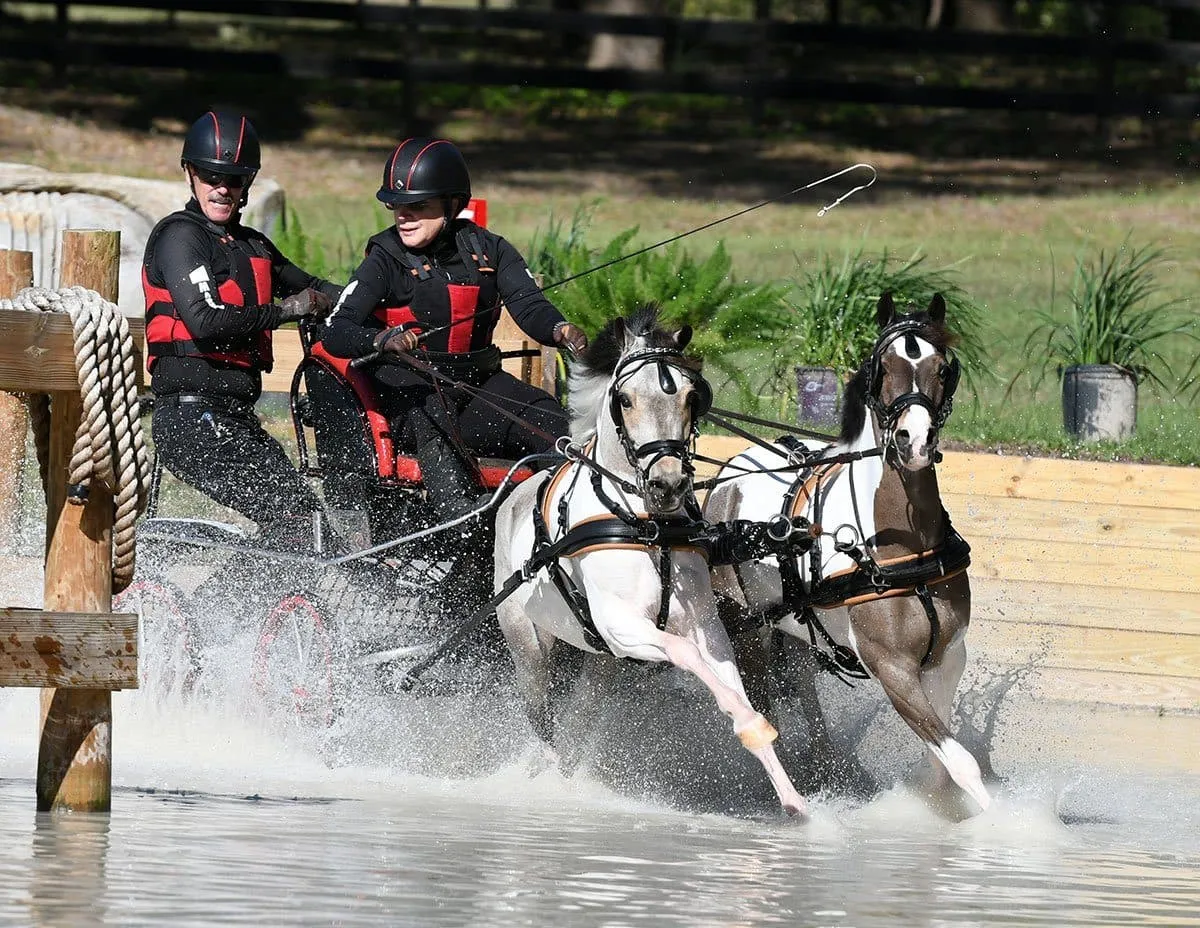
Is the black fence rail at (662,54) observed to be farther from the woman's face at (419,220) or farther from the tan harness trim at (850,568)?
the tan harness trim at (850,568)

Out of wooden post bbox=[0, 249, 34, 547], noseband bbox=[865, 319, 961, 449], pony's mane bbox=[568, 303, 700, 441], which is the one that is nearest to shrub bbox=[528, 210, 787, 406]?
wooden post bbox=[0, 249, 34, 547]

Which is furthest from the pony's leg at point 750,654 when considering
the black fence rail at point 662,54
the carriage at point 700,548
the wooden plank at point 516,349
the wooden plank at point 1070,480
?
the black fence rail at point 662,54

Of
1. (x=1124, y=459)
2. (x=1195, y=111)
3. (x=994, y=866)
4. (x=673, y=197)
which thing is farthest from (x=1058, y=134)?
(x=994, y=866)

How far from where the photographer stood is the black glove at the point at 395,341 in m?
7.41

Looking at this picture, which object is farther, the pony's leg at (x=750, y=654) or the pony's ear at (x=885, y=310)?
the pony's leg at (x=750, y=654)

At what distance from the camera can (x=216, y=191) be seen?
313 inches

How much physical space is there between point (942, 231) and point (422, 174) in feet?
40.0

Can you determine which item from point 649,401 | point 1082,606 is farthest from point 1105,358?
point 649,401

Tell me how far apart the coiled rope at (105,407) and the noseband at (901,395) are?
2119mm

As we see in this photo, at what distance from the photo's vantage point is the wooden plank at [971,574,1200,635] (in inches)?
350

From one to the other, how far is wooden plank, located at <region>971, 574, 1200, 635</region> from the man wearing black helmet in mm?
Result: 2880

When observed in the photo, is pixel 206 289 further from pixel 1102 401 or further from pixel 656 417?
pixel 1102 401

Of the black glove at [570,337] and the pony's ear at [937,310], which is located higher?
the black glove at [570,337]

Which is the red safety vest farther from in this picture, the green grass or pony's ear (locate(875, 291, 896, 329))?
the green grass
